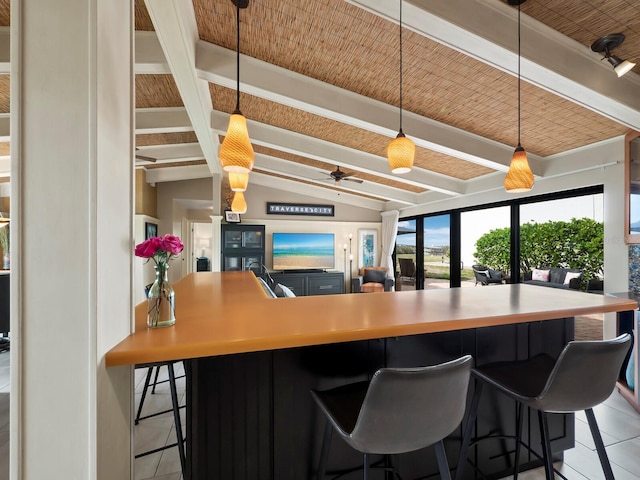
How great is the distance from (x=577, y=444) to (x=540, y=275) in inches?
123

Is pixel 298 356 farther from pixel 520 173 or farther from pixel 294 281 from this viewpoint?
pixel 294 281

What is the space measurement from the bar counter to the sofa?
3192 millimetres

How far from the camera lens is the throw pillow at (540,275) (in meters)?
4.57

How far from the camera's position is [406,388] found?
933 mm

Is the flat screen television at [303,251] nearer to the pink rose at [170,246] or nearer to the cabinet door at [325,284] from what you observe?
the cabinet door at [325,284]

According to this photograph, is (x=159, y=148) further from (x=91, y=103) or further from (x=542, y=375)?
(x=542, y=375)

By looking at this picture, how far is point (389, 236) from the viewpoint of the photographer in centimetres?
795

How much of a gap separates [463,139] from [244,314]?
11.2 ft

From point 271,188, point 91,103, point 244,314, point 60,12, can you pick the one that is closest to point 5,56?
point 60,12

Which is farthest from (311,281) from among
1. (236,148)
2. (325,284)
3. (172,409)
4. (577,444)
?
(236,148)

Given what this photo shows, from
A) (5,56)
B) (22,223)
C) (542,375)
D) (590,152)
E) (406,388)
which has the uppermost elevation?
(5,56)

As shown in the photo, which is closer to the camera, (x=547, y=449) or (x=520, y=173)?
(x=547, y=449)

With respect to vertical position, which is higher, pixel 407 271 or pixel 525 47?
pixel 525 47

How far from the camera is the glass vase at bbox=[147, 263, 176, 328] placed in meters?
1.19
